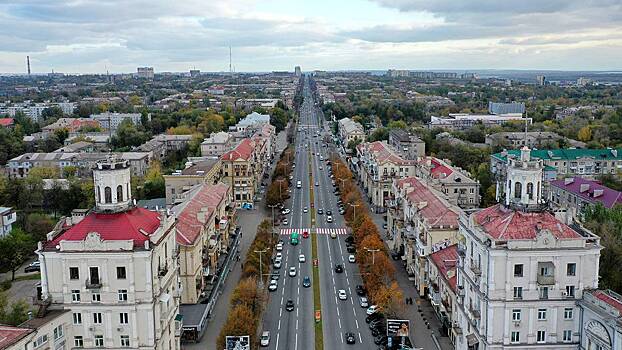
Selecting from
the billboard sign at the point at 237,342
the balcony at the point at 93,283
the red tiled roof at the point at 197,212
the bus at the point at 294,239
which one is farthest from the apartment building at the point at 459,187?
the balcony at the point at 93,283

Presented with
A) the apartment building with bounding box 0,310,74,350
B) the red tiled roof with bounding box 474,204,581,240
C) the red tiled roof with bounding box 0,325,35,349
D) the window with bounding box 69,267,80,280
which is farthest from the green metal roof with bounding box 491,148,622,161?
the red tiled roof with bounding box 0,325,35,349

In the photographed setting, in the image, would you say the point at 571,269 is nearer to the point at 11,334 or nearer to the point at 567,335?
the point at 567,335

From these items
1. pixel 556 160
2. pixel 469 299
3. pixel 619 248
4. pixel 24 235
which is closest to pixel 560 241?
pixel 469 299

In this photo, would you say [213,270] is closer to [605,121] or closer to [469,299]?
[469,299]

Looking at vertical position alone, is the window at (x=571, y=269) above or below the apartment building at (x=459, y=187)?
above

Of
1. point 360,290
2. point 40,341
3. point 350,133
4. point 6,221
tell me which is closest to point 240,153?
point 6,221

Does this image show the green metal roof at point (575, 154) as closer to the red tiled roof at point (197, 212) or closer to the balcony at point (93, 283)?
the red tiled roof at point (197, 212)
